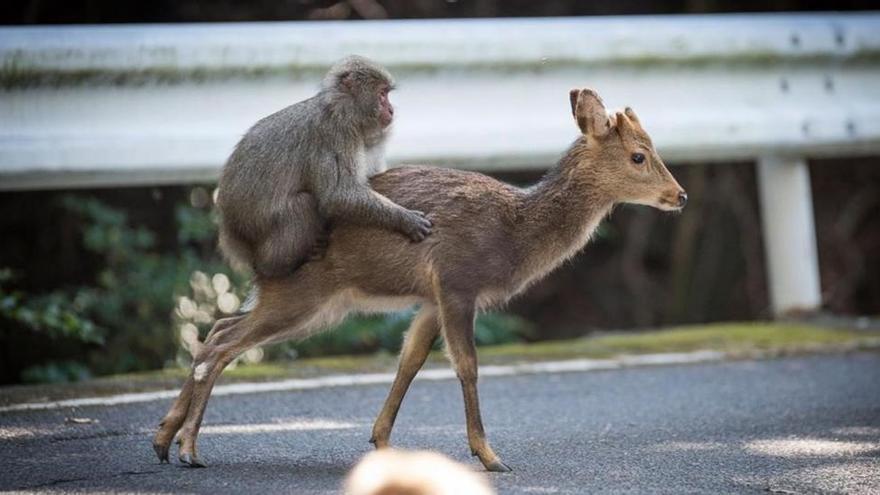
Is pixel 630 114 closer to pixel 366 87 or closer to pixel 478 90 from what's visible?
pixel 366 87

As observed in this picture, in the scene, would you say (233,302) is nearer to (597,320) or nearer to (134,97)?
(134,97)

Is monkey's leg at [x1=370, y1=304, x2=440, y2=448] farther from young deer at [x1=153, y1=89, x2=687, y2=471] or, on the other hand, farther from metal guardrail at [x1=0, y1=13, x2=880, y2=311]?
metal guardrail at [x1=0, y1=13, x2=880, y2=311]

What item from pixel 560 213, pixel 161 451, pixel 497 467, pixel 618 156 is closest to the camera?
pixel 497 467

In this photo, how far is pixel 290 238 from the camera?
17.0 feet

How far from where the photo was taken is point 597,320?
1196 centimetres

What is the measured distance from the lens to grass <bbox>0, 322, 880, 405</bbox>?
20.9 feet

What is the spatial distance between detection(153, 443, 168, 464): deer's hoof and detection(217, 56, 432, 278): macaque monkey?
722 mm

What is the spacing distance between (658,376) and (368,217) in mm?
2079

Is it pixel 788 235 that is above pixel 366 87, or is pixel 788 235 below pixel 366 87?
below

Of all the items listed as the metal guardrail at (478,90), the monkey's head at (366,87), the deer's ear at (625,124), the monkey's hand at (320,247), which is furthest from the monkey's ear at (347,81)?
the metal guardrail at (478,90)

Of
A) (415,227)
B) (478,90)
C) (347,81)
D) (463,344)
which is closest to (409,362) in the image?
(463,344)

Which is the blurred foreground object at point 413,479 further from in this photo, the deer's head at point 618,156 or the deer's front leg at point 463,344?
the deer's head at point 618,156

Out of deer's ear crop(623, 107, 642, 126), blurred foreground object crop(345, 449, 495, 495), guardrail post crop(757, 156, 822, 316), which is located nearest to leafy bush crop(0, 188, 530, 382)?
guardrail post crop(757, 156, 822, 316)

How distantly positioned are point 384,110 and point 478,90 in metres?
1.76
